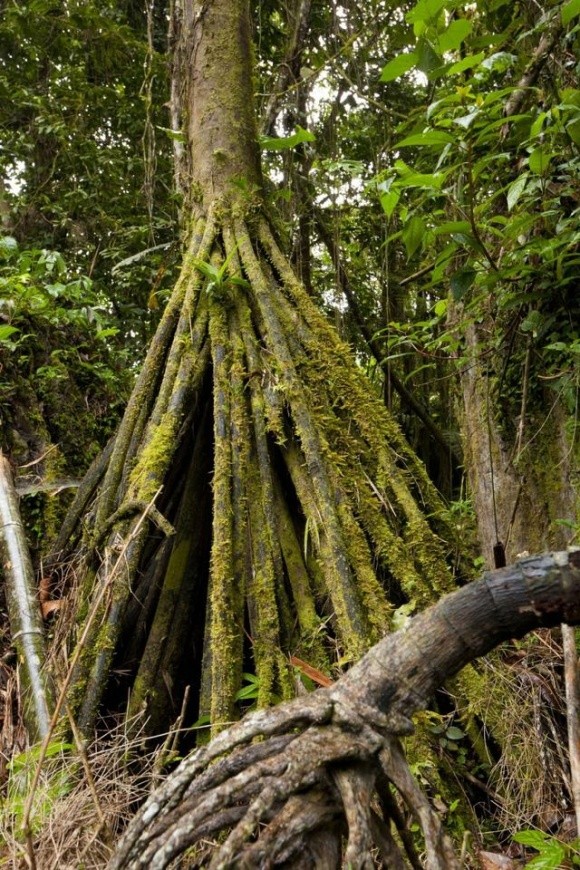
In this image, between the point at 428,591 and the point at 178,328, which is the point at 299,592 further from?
the point at 178,328

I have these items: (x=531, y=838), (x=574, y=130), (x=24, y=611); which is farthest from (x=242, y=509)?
(x=574, y=130)

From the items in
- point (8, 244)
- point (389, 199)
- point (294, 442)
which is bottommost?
point (294, 442)

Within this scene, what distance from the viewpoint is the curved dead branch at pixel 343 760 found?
44.3 inches

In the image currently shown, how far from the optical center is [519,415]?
3078mm

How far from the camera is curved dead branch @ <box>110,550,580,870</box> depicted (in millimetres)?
1124

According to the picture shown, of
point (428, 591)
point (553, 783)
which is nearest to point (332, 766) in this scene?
point (553, 783)

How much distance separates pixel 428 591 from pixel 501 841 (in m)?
0.82

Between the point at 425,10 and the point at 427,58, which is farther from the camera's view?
the point at 427,58

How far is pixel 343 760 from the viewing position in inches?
46.5

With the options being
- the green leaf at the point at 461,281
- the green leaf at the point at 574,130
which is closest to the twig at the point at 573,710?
the green leaf at the point at 461,281

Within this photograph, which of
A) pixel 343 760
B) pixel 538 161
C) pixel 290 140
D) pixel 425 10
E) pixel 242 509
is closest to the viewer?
pixel 343 760

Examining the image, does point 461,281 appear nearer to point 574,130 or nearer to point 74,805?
point 574,130

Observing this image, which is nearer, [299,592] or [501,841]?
[501,841]

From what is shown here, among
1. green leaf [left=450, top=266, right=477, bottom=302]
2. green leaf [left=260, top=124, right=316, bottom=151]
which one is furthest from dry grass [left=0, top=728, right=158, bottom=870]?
green leaf [left=260, top=124, right=316, bottom=151]
